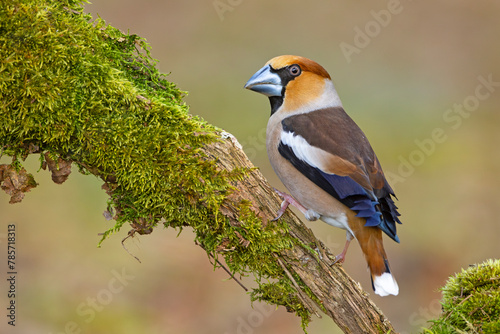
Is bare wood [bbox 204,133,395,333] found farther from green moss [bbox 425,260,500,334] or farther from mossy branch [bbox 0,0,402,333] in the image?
green moss [bbox 425,260,500,334]

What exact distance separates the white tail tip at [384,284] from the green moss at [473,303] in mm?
306

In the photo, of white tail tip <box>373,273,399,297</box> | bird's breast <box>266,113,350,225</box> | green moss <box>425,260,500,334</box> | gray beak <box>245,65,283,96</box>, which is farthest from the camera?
gray beak <box>245,65,283,96</box>

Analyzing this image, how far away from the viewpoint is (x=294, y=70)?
3.83 m

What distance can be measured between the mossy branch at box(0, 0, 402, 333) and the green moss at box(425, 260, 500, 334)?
35 cm

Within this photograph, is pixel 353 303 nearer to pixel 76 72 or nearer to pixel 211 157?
pixel 211 157

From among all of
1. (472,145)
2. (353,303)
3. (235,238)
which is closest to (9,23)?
(235,238)

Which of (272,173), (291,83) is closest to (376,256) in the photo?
(291,83)

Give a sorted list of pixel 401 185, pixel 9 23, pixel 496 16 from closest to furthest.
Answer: pixel 9 23, pixel 401 185, pixel 496 16

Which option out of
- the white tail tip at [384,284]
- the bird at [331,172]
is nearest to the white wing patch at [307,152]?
the bird at [331,172]

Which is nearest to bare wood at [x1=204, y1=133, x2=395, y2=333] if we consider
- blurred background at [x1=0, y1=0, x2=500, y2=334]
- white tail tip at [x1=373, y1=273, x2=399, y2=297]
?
white tail tip at [x1=373, y1=273, x2=399, y2=297]

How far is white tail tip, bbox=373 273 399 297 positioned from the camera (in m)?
3.30

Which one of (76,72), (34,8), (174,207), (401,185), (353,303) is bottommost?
(353,303)

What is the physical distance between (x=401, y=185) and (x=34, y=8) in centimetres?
682

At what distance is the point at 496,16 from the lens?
488 inches
